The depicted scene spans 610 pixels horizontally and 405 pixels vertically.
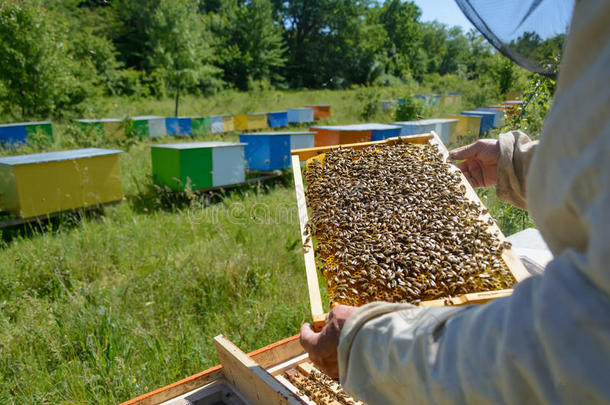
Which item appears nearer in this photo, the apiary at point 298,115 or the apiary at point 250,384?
the apiary at point 250,384

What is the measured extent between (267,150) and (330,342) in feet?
20.7

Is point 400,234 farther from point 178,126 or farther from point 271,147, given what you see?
point 178,126

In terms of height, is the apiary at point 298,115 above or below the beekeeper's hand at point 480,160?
above

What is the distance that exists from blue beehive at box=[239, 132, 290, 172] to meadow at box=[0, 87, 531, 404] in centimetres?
125

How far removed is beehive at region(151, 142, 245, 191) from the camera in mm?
6062

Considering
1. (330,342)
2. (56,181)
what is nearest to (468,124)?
(56,181)

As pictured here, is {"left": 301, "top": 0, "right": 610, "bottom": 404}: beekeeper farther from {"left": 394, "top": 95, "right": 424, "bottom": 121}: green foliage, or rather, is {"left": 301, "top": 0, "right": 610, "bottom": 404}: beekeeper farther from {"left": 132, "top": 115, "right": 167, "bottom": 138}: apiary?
{"left": 132, "top": 115, "right": 167, "bottom": 138}: apiary

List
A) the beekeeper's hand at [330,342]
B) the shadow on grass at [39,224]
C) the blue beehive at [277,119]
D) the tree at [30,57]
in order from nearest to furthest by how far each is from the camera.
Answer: the beekeeper's hand at [330,342] → the shadow on grass at [39,224] → the tree at [30,57] → the blue beehive at [277,119]

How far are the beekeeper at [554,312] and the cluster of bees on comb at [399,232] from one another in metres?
0.60

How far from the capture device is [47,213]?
5.12 meters

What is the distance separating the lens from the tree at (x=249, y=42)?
118ft

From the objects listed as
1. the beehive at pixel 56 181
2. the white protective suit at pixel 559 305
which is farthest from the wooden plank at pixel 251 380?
the beehive at pixel 56 181

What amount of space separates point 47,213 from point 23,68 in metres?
6.61

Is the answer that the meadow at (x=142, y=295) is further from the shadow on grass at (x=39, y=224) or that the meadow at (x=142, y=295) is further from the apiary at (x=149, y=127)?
the apiary at (x=149, y=127)
